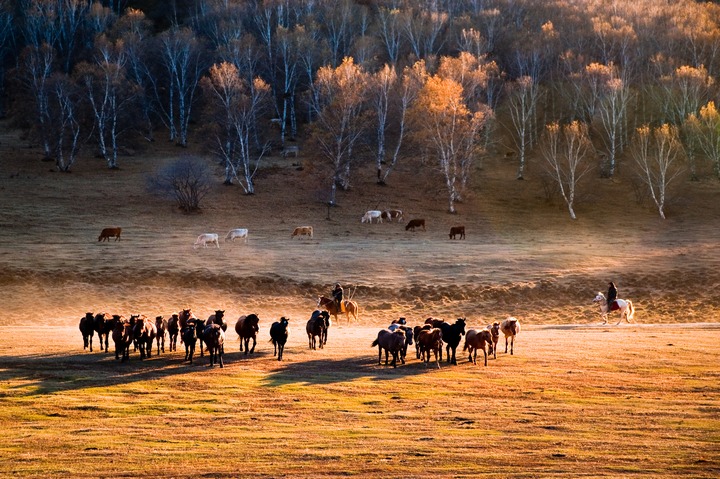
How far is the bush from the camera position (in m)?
76.6

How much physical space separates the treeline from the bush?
596 centimetres

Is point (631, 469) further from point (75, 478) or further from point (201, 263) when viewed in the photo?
point (201, 263)

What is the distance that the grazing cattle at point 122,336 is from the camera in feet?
86.5

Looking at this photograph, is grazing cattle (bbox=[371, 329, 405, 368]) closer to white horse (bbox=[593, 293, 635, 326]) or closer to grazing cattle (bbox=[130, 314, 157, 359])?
grazing cattle (bbox=[130, 314, 157, 359])

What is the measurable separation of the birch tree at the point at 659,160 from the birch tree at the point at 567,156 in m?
5.13

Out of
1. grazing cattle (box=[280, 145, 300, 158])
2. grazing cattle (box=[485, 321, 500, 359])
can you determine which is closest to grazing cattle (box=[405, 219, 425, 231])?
grazing cattle (box=[280, 145, 300, 158])

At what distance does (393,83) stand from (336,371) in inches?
2796

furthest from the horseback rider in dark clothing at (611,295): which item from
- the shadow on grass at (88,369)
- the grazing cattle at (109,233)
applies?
the grazing cattle at (109,233)

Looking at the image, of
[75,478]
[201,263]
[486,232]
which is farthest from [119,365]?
[486,232]

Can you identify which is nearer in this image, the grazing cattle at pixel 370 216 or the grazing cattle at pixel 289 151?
the grazing cattle at pixel 370 216

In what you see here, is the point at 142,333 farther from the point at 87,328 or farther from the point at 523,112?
the point at 523,112

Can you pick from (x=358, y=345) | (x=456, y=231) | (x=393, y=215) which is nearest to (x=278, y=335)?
(x=358, y=345)

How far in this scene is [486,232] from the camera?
72.3 metres

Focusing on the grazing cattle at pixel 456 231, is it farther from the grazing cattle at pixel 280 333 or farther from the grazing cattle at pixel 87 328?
the grazing cattle at pixel 87 328
